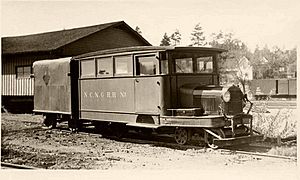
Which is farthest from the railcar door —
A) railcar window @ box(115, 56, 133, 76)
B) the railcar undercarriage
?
the railcar undercarriage

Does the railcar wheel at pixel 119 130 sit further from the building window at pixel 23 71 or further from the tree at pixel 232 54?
the building window at pixel 23 71

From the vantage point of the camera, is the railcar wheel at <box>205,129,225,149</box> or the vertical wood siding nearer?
the railcar wheel at <box>205,129,225,149</box>

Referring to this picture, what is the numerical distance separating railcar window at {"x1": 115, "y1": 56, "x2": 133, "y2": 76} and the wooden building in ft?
6.16

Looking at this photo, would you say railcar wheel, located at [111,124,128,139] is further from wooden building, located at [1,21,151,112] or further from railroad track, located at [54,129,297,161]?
wooden building, located at [1,21,151,112]

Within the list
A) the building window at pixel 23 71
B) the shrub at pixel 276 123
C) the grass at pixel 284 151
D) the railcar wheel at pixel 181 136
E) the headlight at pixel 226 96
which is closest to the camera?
the grass at pixel 284 151

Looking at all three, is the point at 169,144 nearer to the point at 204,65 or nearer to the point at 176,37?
the point at 204,65

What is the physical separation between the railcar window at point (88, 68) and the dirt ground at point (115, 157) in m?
1.08

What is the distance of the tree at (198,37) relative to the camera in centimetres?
610

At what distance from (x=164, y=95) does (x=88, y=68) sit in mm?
1812

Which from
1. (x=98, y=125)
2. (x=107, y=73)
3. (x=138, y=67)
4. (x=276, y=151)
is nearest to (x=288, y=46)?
(x=276, y=151)

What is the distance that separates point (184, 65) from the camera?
6.59 meters

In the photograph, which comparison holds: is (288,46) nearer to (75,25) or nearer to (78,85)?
(75,25)

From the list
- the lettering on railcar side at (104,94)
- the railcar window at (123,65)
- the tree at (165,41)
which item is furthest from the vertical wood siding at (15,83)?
the tree at (165,41)

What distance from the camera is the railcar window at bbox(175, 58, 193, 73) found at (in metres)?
6.52
